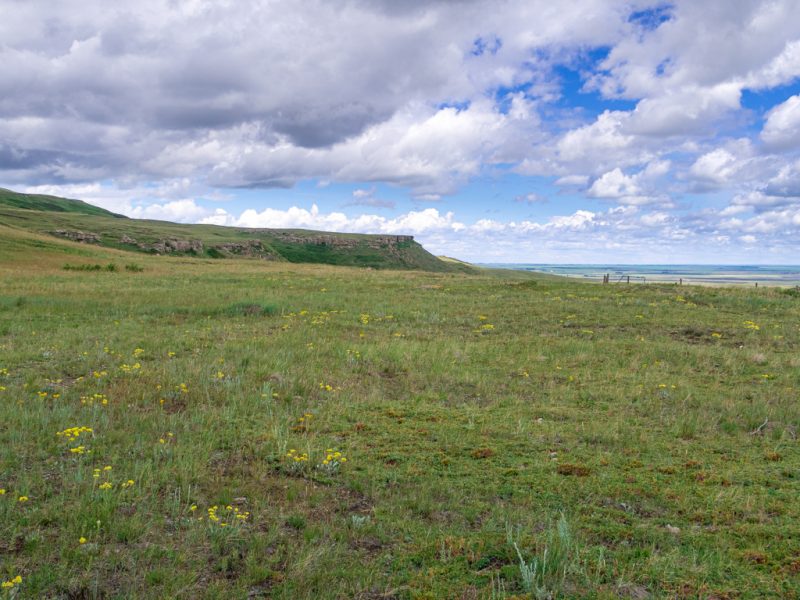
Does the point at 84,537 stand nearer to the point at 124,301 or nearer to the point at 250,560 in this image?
the point at 250,560

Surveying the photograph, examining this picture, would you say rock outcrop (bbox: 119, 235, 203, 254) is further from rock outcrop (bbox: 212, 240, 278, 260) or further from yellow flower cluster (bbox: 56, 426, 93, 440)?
yellow flower cluster (bbox: 56, 426, 93, 440)

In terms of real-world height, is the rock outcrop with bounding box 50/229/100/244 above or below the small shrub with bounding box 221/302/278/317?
above

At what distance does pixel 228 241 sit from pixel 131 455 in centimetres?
17021

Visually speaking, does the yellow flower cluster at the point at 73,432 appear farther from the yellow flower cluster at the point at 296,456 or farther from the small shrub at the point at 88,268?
the small shrub at the point at 88,268

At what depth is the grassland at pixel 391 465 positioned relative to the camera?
531 centimetres

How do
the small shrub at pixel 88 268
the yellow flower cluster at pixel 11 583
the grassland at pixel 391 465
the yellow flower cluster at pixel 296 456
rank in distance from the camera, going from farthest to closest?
1. the small shrub at pixel 88 268
2. the yellow flower cluster at pixel 296 456
3. the grassland at pixel 391 465
4. the yellow flower cluster at pixel 11 583

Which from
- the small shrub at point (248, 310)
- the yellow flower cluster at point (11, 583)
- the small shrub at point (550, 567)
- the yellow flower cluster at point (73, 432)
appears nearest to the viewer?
the yellow flower cluster at point (11, 583)

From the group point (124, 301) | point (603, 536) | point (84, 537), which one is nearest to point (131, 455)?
point (84, 537)

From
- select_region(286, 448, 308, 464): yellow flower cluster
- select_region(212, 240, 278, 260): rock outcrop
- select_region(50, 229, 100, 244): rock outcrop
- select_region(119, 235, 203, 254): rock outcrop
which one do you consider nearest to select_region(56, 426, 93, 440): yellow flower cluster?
select_region(286, 448, 308, 464): yellow flower cluster

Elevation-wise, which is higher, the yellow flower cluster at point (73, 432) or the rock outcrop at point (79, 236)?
the rock outcrop at point (79, 236)

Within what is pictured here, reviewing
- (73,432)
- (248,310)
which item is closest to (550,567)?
(73,432)

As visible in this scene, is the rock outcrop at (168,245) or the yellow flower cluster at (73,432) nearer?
the yellow flower cluster at (73,432)

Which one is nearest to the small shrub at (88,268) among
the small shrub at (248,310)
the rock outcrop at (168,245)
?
the small shrub at (248,310)

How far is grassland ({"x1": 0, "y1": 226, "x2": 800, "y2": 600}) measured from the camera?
209 inches
